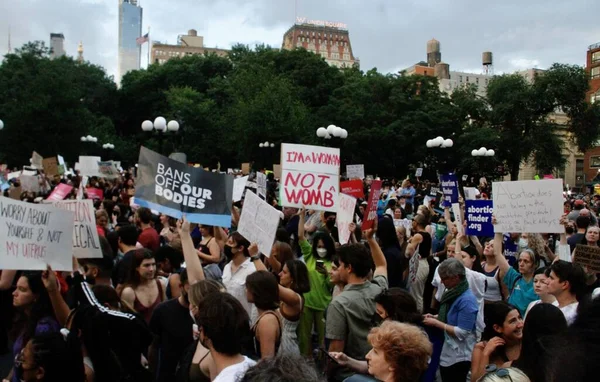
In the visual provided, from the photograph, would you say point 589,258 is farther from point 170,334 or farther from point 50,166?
point 50,166

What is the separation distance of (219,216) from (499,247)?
10.6ft

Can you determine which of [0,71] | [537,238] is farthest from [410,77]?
[537,238]

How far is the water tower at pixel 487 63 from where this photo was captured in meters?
139

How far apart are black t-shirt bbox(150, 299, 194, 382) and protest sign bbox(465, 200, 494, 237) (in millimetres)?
5030

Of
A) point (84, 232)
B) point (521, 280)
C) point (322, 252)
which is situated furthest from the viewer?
point (322, 252)

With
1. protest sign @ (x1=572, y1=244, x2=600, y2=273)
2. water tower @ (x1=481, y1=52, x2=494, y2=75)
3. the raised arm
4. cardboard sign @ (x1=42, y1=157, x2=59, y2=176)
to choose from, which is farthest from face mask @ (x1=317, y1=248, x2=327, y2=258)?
water tower @ (x1=481, y1=52, x2=494, y2=75)

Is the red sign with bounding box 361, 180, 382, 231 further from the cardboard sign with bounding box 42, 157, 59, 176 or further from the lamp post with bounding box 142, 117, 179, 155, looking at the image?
the cardboard sign with bounding box 42, 157, 59, 176

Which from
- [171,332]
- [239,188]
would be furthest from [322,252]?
[239,188]

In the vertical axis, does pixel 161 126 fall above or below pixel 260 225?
above

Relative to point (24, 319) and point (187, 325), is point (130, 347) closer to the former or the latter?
point (187, 325)

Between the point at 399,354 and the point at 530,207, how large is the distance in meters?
4.83

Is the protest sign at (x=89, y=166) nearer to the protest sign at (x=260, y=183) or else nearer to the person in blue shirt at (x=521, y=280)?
the protest sign at (x=260, y=183)

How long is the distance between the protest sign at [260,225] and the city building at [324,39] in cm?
14239

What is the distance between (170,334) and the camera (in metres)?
4.65
